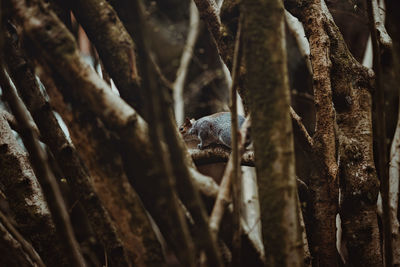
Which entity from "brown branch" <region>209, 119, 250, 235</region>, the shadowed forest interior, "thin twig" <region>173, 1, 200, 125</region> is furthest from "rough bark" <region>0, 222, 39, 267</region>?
"thin twig" <region>173, 1, 200, 125</region>

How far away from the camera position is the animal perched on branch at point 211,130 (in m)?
3.44

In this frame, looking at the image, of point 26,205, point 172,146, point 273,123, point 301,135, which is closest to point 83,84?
point 172,146

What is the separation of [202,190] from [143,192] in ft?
0.97

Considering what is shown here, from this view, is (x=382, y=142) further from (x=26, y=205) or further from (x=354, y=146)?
(x=26, y=205)

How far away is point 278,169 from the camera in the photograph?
1545mm

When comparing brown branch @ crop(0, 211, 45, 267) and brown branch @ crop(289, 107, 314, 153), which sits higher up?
brown branch @ crop(289, 107, 314, 153)

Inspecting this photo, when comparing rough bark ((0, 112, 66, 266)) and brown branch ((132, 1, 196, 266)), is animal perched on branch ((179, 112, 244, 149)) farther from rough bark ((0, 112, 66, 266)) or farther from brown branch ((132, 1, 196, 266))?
brown branch ((132, 1, 196, 266))

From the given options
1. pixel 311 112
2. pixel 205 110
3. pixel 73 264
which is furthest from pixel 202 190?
pixel 205 110

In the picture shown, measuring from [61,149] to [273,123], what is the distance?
1177 millimetres

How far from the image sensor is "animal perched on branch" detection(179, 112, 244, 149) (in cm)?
344

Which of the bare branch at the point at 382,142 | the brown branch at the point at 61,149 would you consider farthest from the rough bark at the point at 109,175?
the bare branch at the point at 382,142

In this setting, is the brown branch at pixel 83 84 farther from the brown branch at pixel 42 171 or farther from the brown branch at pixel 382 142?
the brown branch at pixel 382 142

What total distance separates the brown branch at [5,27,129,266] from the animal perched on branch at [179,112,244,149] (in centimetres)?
154

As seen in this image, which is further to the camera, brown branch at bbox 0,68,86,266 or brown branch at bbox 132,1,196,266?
brown branch at bbox 0,68,86,266
